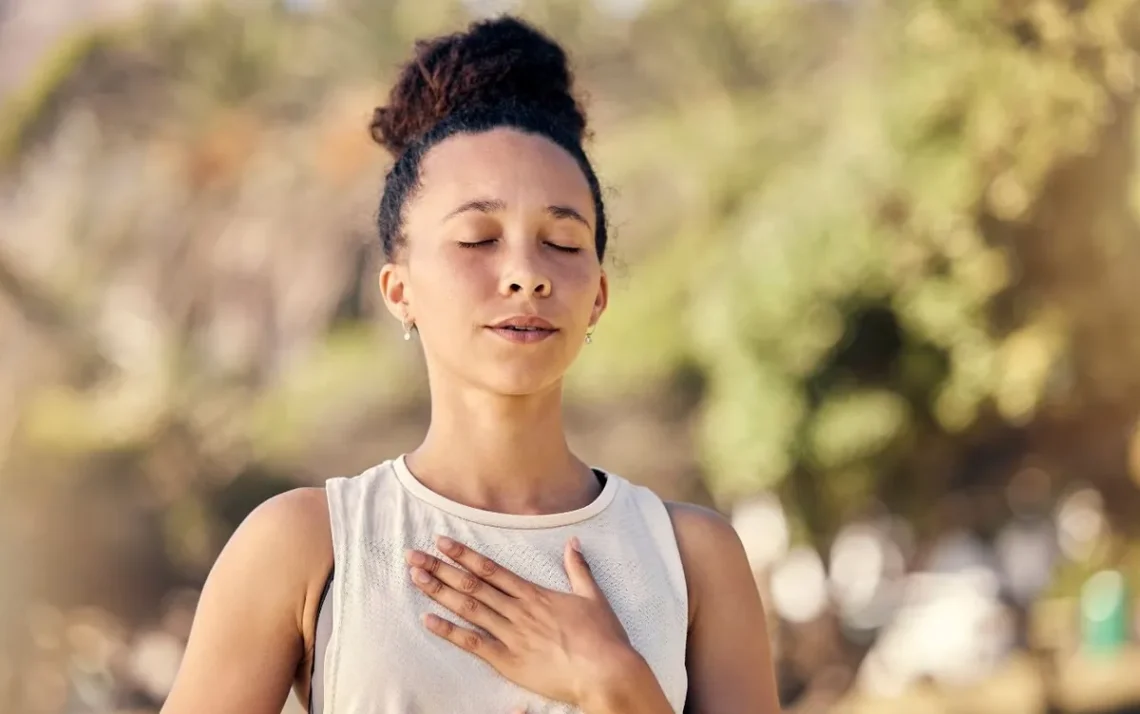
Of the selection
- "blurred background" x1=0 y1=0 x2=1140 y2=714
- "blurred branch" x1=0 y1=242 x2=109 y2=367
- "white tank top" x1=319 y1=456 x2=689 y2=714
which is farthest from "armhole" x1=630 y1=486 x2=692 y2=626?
"blurred branch" x1=0 y1=242 x2=109 y2=367

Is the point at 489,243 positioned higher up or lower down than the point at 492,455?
higher up

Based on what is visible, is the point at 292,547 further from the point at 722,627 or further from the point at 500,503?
the point at 722,627

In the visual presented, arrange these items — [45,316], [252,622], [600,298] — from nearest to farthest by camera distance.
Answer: [252,622], [600,298], [45,316]

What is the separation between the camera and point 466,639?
112 cm

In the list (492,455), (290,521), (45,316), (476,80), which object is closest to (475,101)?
(476,80)

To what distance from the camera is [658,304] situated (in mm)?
5348

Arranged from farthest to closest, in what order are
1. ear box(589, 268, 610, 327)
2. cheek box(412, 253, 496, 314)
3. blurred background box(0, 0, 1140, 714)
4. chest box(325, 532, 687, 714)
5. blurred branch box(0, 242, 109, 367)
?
1. blurred branch box(0, 242, 109, 367)
2. blurred background box(0, 0, 1140, 714)
3. ear box(589, 268, 610, 327)
4. cheek box(412, 253, 496, 314)
5. chest box(325, 532, 687, 714)

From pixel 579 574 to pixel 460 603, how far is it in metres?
0.11

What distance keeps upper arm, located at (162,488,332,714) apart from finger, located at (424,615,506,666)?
104mm

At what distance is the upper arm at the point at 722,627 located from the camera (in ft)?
4.02

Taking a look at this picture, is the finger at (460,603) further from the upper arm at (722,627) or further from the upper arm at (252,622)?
the upper arm at (722,627)

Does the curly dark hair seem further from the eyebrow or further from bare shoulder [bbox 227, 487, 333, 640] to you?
bare shoulder [bbox 227, 487, 333, 640]

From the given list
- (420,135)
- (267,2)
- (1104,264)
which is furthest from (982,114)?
(420,135)

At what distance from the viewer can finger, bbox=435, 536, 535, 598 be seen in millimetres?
1151
